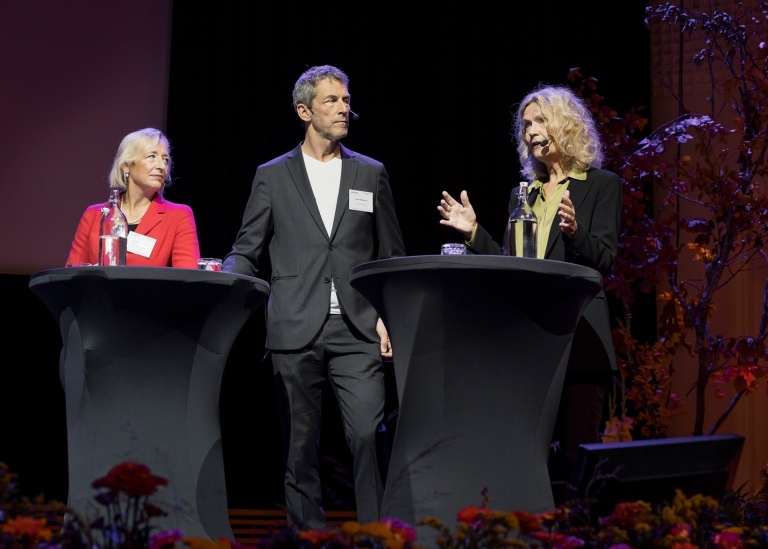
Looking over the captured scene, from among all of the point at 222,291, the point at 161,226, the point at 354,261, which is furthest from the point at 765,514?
the point at 161,226

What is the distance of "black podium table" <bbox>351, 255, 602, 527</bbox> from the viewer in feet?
6.32

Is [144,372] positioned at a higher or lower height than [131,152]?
lower

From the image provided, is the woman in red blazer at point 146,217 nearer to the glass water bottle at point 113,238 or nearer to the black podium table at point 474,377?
the glass water bottle at point 113,238

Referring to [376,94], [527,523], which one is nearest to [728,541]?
[527,523]

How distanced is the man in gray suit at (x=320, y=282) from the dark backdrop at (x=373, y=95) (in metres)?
1.54

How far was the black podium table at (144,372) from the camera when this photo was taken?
2.19 m

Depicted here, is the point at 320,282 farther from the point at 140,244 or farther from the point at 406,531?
the point at 406,531

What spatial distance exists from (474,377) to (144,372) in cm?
84

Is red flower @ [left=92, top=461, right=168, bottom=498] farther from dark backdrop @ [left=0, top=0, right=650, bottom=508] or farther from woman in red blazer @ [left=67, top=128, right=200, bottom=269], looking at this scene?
dark backdrop @ [left=0, top=0, right=650, bottom=508]

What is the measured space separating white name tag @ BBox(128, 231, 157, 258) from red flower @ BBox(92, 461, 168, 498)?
1.91 metres

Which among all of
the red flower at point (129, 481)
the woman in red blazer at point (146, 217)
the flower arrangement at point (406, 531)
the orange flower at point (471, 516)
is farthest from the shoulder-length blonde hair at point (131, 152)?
the orange flower at point (471, 516)

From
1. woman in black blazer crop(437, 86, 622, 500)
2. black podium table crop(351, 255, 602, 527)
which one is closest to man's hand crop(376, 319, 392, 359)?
woman in black blazer crop(437, 86, 622, 500)

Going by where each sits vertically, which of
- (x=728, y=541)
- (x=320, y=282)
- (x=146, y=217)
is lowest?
(x=728, y=541)

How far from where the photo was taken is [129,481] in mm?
1438
